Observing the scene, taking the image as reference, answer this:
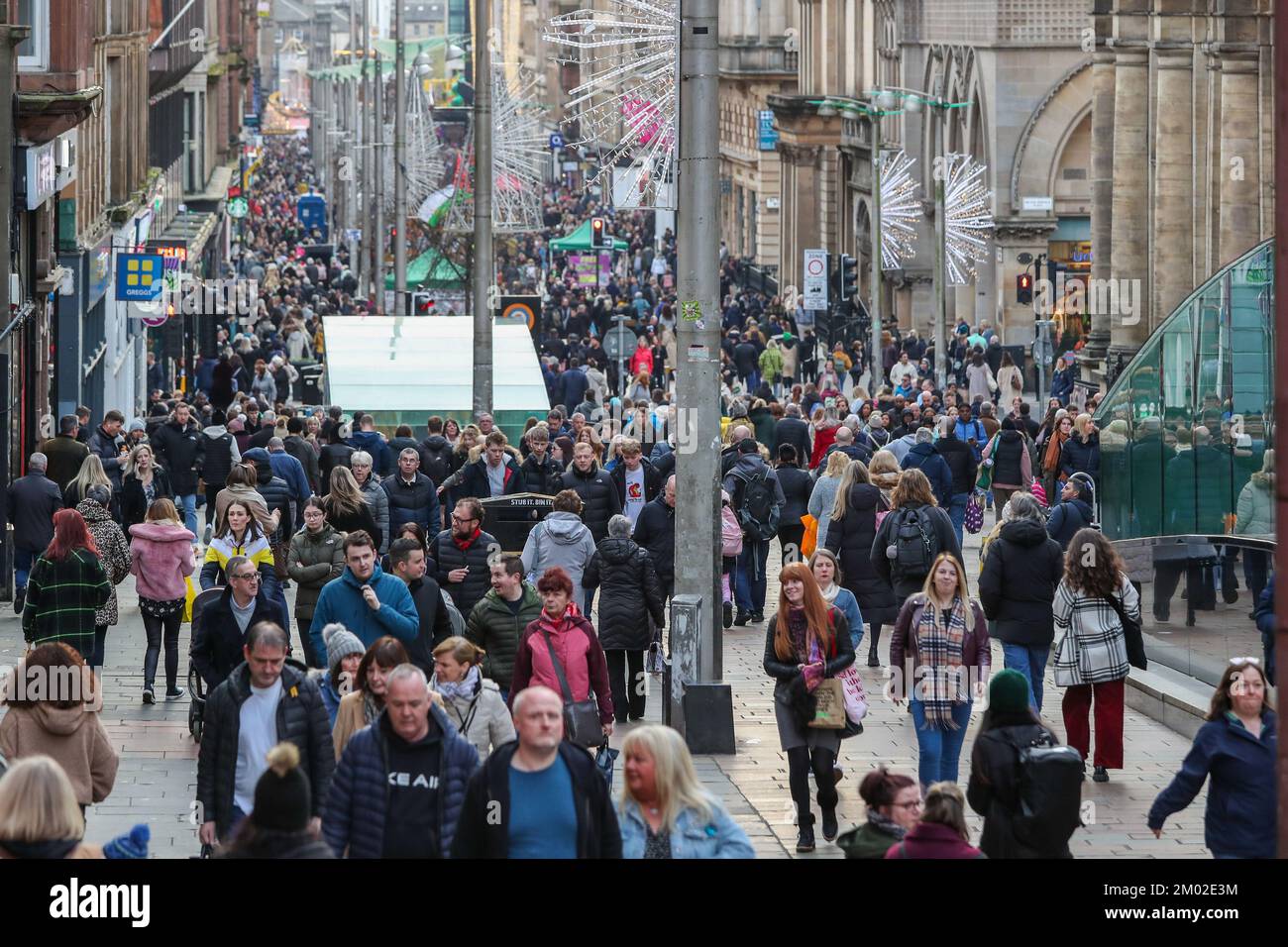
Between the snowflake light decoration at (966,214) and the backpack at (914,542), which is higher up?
the snowflake light decoration at (966,214)

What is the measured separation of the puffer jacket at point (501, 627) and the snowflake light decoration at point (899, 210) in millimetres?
43098

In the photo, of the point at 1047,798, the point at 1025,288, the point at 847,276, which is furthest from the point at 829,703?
the point at 847,276

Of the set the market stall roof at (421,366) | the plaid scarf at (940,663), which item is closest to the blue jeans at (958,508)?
the market stall roof at (421,366)

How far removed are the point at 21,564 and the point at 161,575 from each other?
4240mm

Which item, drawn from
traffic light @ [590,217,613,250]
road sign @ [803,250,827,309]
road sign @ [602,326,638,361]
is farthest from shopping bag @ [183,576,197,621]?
traffic light @ [590,217,613,250]

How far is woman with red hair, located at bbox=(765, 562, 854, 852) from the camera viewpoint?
12398mm

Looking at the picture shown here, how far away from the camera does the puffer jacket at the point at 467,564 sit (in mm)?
15844

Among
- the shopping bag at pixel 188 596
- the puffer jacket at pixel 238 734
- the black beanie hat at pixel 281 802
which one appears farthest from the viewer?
the shopping bag at pixel 188 596

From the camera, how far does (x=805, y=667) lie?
40.8 feet

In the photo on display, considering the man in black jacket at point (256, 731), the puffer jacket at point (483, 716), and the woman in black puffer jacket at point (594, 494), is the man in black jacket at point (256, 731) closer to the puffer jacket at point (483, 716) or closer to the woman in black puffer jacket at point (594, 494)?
the puffer jacket at point (483, 716)

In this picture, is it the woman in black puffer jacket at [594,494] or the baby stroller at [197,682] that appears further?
the woman in black puffer jacket at [594,494]

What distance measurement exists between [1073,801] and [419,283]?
5148cm

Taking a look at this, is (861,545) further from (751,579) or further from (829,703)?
(829,703)

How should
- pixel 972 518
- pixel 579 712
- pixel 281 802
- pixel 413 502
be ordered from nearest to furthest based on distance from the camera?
pixel 281 802 → pixel 579 712 → pixel 413 502 → pixel 972 518
